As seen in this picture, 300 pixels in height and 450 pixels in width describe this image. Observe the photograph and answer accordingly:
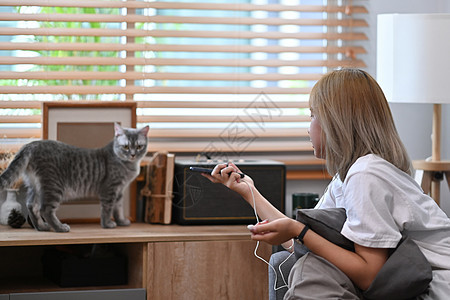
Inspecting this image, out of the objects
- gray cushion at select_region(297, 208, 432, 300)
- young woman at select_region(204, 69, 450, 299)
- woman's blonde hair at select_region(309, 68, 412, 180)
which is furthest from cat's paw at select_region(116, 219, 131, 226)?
gray cushion at select_region(297, 208, 432, 300)

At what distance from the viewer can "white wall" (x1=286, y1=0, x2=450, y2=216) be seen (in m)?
2.81

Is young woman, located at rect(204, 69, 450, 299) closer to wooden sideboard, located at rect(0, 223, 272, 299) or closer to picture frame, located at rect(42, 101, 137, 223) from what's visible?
wooden sideboard, located at rect(0, 223, 272, 299)

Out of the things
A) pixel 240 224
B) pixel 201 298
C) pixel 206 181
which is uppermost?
pixel 206 181

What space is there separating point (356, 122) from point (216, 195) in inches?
36.2

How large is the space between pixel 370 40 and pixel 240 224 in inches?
41.3

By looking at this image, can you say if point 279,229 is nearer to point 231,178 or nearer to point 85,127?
point 231,178

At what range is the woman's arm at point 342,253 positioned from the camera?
152 centimetres

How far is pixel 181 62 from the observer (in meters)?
2.70

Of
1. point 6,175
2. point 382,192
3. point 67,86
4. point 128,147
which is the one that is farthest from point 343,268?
point 67,86

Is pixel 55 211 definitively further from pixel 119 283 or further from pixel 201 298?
pixel 201 298

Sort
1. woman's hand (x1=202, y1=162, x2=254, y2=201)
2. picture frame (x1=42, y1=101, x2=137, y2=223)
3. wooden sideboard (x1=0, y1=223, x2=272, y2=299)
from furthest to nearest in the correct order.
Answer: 1. picture frame (x1=42, y1=101, x2=137, y2=223)
2. wooden sideboard (x1=0, y1=223, x2=272, y2=299)
3. woman's hand (x1=202, y1=162, x2=254, y2=201)

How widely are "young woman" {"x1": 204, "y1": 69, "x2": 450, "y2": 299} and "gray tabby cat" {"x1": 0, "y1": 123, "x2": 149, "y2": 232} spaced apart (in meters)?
0.92

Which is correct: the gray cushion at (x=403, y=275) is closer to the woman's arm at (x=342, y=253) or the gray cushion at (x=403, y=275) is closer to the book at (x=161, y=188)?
the woman's arm at (x=342, y=253)

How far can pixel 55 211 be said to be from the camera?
2.37 m
